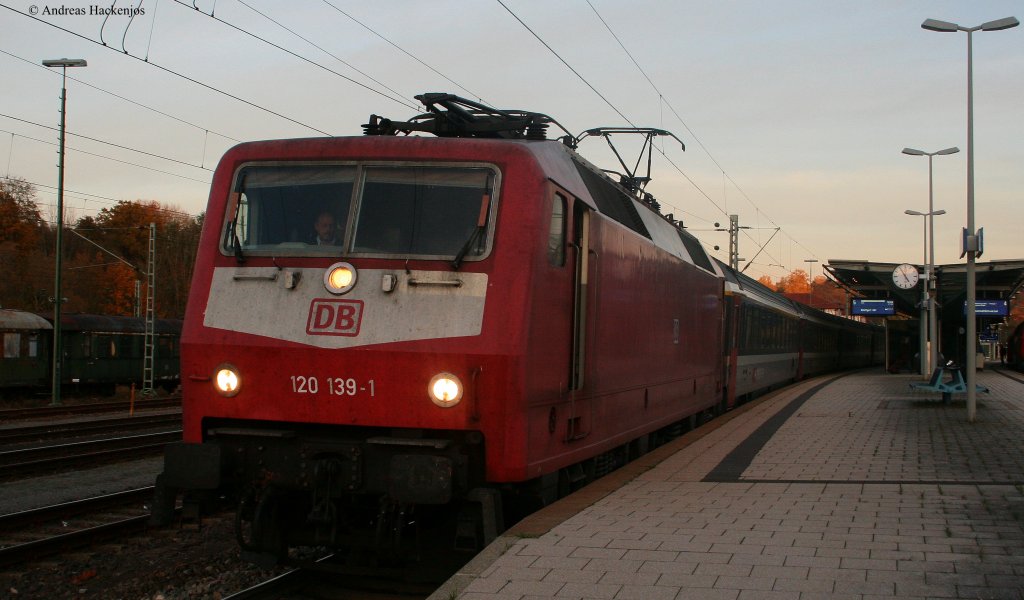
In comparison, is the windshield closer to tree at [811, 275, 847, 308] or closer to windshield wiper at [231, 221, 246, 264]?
windshield wiper at [231, 221, 246, 264]

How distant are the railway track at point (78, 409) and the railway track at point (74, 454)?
713cm

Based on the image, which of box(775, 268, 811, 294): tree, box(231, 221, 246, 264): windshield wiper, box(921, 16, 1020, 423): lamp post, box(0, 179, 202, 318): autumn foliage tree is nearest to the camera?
box(231, 221, 246, 264): windshield wiper

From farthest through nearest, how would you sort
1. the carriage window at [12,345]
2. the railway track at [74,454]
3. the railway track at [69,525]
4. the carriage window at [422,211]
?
the carriage window at [12,345], the railway track at [74,454], the railway track at [69,525], the carriage window at [422,211]

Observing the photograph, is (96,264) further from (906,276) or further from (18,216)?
(906,276)

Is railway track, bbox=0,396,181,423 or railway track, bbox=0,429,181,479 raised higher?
railway track, bbox=0,429,181,479

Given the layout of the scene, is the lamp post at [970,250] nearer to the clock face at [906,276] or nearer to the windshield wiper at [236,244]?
the clock face at [906,276]

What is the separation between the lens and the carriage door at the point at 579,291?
7.67 m

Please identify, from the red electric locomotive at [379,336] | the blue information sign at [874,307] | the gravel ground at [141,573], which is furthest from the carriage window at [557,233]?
the blue information sign at [874,307]

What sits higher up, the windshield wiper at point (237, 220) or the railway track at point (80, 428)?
the windshield wiper at point (237, 220)

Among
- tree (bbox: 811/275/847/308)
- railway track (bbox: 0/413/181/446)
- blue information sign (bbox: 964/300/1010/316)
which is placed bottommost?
railway track (bbox: 0/413/181/446)

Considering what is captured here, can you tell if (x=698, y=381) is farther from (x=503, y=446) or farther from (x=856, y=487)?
(x=503, y=446)

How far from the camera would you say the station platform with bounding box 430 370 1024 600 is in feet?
17.9

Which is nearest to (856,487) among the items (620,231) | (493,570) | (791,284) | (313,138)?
(620,231)

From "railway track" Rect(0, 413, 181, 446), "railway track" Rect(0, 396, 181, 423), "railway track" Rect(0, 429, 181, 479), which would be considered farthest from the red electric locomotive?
"railway track" Rect(0, 396, 181, 423)
